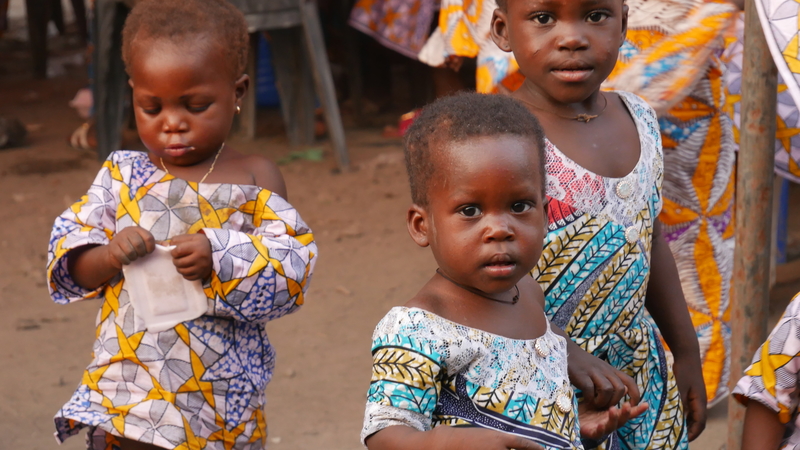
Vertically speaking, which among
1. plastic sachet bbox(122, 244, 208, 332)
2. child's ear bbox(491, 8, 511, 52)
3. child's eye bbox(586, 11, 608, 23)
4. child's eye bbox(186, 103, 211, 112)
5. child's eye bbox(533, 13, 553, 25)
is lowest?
plastic sachet bbox(122, 244, 208, 332)

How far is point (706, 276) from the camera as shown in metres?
3.29

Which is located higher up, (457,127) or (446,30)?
(457,127)

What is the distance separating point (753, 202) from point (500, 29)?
2.63ft

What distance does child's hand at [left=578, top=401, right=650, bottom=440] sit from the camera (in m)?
1.62

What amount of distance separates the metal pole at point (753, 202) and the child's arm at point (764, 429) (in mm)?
619

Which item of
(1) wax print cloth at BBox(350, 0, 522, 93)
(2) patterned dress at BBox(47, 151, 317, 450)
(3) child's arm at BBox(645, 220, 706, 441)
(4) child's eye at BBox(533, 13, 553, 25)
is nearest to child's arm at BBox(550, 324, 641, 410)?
(3) child's arm at BBox(645, 220, 706, 441)

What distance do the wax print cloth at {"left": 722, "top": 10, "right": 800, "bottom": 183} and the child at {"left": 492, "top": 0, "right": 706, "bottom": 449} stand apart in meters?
0.31

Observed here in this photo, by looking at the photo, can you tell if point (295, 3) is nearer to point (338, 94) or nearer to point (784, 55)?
point (338, 94)

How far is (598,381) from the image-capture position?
67.6 inches

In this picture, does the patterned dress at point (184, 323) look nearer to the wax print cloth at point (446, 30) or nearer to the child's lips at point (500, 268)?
the child's lips at point (500, 268)

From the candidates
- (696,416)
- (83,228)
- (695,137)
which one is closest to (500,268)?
(696,416)

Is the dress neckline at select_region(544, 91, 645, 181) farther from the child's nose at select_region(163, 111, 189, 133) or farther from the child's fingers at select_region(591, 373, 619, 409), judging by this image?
the child's nose at select_region(163, 111, 189, 133)

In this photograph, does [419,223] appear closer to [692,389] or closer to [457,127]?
[457,127]

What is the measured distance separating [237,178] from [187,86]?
0.25m
